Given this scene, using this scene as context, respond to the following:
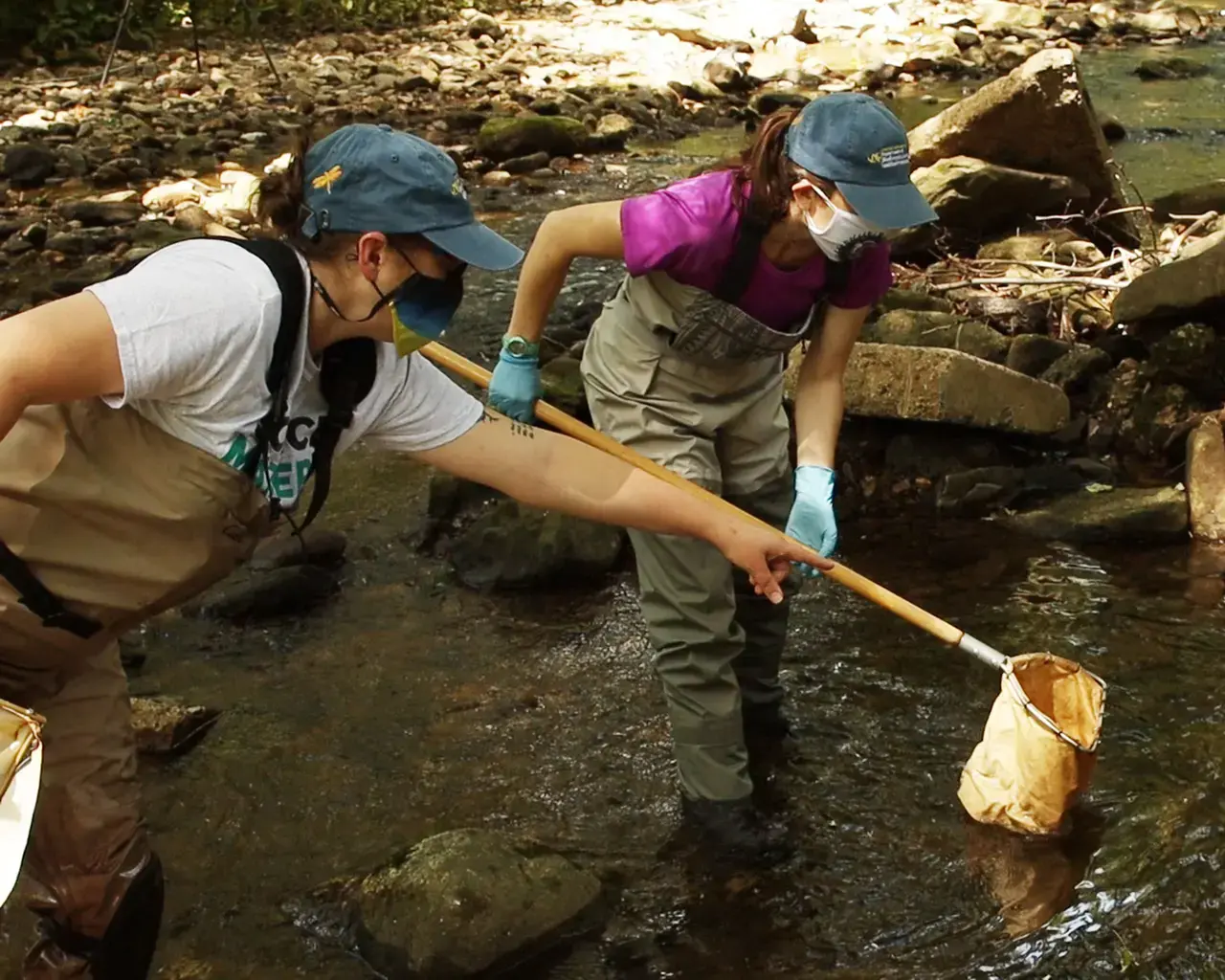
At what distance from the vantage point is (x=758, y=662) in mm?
4152

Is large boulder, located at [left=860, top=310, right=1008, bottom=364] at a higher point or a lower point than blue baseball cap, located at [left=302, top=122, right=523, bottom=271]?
lower

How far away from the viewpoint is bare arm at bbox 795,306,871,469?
147 inches

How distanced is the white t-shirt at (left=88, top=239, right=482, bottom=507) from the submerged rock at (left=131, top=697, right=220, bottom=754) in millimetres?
2013

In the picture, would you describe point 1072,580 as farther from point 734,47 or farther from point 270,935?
point 734,47

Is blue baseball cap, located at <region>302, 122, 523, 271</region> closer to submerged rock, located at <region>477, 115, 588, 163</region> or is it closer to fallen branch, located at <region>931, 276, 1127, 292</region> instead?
fallen branch, located at <region>931, 276, 1127, 292</region>

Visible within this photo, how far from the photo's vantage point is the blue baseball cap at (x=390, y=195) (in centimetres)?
242

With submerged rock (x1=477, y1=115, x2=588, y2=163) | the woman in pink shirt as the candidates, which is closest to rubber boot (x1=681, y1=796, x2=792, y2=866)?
the woman in pink shirt

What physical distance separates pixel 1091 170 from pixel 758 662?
19.8 feet

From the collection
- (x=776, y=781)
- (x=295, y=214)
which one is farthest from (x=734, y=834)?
(x=295, y=214)

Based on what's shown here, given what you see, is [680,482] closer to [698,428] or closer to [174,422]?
[698,428]

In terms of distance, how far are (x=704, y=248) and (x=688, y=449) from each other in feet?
1.77

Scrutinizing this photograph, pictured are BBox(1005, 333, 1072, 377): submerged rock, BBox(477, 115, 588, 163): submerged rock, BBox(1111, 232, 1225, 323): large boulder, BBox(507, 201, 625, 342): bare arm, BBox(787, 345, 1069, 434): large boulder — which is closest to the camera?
BBox(507, 201, 625, 342): bare arm

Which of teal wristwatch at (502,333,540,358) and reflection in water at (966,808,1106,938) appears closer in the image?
reflection in water at (966,808,1106,938)

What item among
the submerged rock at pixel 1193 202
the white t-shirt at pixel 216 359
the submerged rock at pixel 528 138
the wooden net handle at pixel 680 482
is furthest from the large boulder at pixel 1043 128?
the white t-shirt at pixel 216 359
